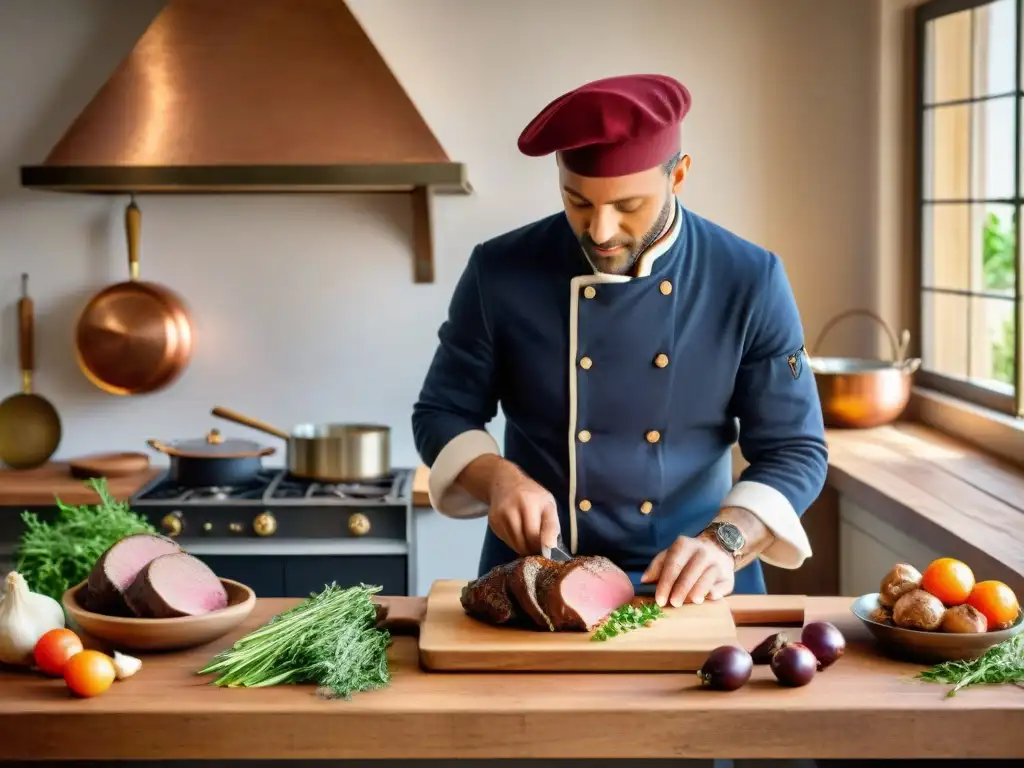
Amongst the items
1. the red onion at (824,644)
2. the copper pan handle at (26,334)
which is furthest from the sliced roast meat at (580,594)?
the copper pan handle at (26,334)

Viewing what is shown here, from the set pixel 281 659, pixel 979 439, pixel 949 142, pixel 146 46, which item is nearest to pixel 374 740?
pixel 281 659

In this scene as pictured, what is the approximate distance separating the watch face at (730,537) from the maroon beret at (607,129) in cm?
54

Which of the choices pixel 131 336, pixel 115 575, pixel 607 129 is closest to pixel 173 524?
pixel 131 336

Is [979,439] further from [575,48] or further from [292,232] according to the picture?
[292,232]

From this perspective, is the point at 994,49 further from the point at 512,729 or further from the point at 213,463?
the point at 512,729

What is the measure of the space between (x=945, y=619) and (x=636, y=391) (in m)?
0.62

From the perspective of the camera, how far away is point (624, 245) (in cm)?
185

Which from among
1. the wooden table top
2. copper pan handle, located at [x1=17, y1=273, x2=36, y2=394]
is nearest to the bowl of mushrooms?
the wooden table top

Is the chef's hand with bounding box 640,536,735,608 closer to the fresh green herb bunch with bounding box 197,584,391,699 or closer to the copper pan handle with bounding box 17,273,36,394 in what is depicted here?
the fresh green herb bunch with bounding box 197,584,391,699

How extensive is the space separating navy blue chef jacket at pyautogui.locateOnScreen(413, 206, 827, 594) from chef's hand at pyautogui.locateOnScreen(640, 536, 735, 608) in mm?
229

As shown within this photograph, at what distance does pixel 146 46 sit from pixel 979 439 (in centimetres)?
249

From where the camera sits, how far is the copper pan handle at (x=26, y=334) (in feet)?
12.5

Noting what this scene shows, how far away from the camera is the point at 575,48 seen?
12.3 ft

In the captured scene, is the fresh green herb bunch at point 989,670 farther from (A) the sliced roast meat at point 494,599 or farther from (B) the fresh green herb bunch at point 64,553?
(B) the fresh green herb bunch at point 64,553
